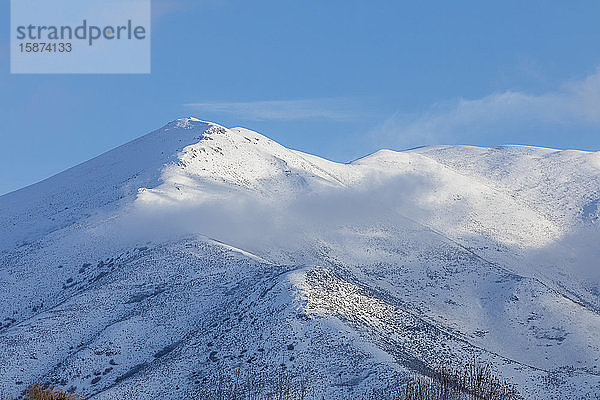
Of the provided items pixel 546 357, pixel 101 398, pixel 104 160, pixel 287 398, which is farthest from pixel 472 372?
pixel 104 160

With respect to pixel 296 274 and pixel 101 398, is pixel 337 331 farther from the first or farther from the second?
pixel 101 398

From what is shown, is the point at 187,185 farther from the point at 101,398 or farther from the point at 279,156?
the point at 101,398

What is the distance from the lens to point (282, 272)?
69.2m

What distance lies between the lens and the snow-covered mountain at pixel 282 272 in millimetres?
56750

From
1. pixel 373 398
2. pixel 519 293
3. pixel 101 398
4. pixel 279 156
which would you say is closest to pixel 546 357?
pixel 519 293

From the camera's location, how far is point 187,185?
108 m

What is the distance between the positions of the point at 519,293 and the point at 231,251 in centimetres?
3654

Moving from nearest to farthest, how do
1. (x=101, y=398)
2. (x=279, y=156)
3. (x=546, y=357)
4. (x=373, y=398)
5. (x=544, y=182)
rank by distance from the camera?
1. (x=373, y=398)
2. (x=101, y=398)
3. (x=546, y=357)
4. (x=279, y=156)
5. (x=544, y=182)

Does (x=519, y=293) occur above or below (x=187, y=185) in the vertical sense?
below

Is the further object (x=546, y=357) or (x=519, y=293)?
(x=519, y=293)

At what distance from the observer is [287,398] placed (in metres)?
48.0

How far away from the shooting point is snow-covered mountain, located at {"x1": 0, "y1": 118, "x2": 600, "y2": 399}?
186 ft

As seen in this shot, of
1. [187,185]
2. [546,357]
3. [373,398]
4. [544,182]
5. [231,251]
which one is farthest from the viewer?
[544,182]

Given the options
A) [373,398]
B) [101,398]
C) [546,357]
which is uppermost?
[373,398]
